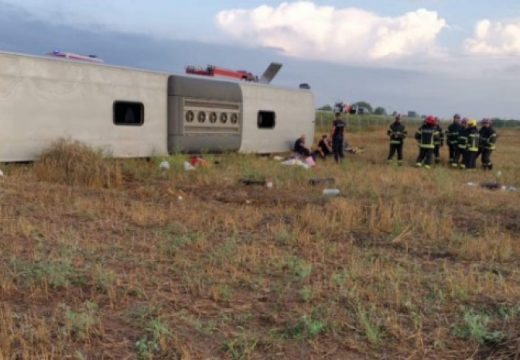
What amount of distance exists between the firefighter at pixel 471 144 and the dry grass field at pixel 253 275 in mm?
7005

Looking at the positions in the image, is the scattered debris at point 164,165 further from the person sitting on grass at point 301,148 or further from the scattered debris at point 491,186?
the scattered debris at point 491,186

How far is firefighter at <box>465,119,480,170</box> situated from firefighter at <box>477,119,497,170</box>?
0.20 metres

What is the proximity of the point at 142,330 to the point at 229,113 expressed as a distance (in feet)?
38.7

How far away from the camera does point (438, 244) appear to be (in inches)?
240

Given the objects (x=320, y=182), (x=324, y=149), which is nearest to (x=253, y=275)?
(x=320, y=182)

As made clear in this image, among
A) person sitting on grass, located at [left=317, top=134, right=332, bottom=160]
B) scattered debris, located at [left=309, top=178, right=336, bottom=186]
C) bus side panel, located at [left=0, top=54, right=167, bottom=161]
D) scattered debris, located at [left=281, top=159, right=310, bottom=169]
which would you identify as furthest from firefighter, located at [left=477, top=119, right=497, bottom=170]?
bus side panel, located at [left=0, top=54, right=167, bottom=161]

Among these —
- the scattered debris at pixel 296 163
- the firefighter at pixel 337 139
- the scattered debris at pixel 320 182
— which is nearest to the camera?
the scattered debris at pixel 320 182

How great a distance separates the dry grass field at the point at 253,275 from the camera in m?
3.26

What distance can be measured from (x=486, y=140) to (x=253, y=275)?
42.7ft

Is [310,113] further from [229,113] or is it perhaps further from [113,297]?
[113,297]

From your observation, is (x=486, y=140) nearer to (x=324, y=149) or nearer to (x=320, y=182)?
(x=324, y=149)

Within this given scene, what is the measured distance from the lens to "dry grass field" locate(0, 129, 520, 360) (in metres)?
3.26

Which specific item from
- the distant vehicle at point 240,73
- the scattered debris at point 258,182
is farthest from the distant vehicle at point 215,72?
the scattered debris at point 258,182

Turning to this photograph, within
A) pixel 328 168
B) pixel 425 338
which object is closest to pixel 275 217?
pixel 425 338
